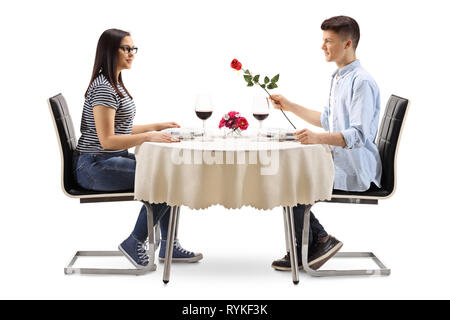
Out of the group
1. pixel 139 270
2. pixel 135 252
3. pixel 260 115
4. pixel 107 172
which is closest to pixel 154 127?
pixel 107 172

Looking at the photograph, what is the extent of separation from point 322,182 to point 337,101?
2.42 feet

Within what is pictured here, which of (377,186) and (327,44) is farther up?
(327,44)

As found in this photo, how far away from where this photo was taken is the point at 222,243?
661 centimetres

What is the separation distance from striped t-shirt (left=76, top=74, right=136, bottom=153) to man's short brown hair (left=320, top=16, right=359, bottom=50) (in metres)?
1.54

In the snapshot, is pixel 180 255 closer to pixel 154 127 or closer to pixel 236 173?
pixel 154 127

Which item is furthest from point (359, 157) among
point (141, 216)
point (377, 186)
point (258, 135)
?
point (141, 216)

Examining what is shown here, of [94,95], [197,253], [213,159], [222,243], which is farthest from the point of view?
[222,243]

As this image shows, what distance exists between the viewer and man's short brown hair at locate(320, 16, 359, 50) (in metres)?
5.73

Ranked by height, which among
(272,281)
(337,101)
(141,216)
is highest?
(337,101)

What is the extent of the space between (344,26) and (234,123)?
1.05 m

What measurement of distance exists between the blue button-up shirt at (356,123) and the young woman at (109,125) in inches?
52.1

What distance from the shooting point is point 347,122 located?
573 cm

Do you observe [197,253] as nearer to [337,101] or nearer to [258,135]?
[258,135]

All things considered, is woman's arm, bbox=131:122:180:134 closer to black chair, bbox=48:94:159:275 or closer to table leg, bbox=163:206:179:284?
black chair, bbox=48:94:159:275
